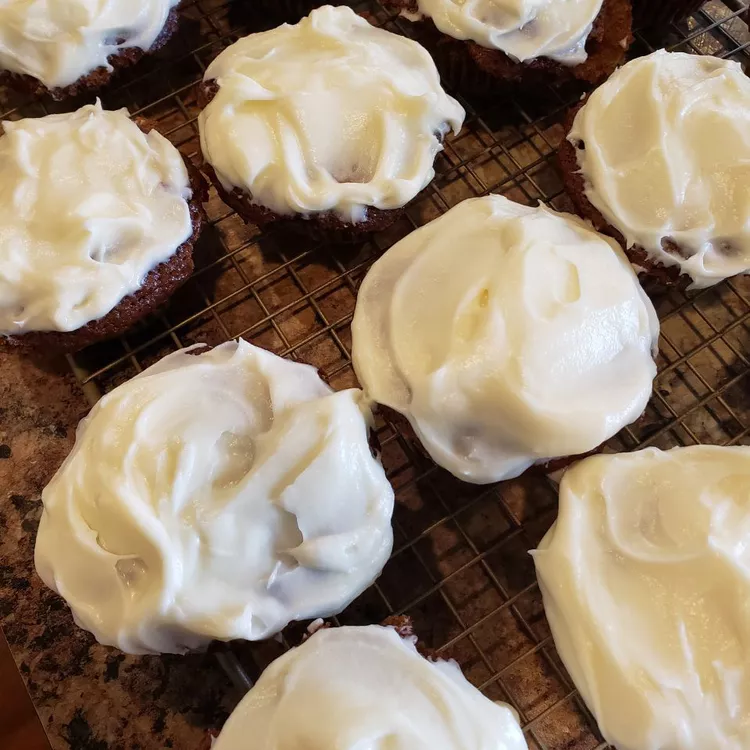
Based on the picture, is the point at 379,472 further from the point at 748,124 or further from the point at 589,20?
the point at 589,20

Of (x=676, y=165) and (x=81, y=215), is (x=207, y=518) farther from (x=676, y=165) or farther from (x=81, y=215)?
(x=676, y=165)

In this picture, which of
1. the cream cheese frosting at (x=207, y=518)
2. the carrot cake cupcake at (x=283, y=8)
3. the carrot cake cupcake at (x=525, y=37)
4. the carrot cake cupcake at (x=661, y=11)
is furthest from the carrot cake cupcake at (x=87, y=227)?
the carrot cake cupcake at (x=661, y=11)

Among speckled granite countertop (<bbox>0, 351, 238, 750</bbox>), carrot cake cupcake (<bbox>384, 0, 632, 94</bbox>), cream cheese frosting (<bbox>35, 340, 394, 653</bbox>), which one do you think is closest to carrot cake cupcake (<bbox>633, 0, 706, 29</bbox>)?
carrot cake cupcake (<bbox>384, 0, 632, 94</bbox>)

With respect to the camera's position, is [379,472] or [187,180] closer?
[379,472]

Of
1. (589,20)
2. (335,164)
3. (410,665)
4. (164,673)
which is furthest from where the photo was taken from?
(589,20)

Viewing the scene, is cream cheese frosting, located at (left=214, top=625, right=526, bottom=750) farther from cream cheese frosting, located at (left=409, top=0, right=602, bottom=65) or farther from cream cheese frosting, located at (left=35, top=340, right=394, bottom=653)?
cream cheese frosting, located at (left=409, top=0, right=602, bottom=65)

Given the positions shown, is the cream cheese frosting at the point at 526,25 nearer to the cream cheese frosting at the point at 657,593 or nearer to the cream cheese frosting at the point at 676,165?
the cream cheese frosting at the point at 676,165

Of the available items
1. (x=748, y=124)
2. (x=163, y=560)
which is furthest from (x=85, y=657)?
(x=748, y=124)
